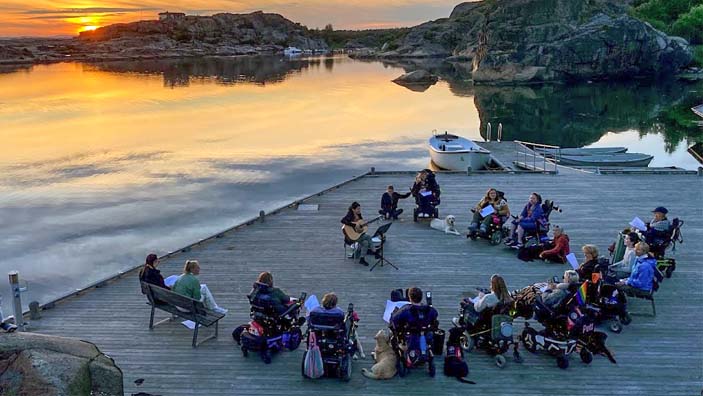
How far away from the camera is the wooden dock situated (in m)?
8.22

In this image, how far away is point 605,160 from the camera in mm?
27078

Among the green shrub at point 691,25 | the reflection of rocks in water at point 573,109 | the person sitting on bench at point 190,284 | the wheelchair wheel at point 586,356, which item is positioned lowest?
the wheelchair wheel at point 586,356

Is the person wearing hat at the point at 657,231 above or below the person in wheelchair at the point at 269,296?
above

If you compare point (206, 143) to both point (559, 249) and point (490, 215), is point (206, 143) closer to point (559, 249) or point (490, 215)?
point (490, 215)

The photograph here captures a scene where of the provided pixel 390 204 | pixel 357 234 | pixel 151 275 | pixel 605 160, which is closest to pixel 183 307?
pixel 151 275

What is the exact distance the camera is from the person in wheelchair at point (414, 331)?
800 cm

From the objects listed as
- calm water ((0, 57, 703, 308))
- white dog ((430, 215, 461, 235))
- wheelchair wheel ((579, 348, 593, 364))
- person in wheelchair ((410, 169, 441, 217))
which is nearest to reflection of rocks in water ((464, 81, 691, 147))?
calm water ((0, 57, 703, 308))

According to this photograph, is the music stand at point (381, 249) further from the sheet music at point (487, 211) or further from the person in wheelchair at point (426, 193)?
the person in wheelchair at point (426, 193)

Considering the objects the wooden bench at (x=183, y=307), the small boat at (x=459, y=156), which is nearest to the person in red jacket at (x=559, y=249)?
the wooden bench at (x=183, y=307)

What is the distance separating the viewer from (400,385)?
8125mm

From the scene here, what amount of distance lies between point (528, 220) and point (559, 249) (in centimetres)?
94

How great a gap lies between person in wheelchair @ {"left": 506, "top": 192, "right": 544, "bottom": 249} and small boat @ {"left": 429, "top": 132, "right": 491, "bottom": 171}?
1170 cm

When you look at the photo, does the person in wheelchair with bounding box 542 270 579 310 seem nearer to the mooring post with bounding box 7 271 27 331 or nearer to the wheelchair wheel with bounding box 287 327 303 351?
the wheelchair wheel with bounding box 287 327 303 351

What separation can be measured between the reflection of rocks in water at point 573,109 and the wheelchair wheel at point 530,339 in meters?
35.1
